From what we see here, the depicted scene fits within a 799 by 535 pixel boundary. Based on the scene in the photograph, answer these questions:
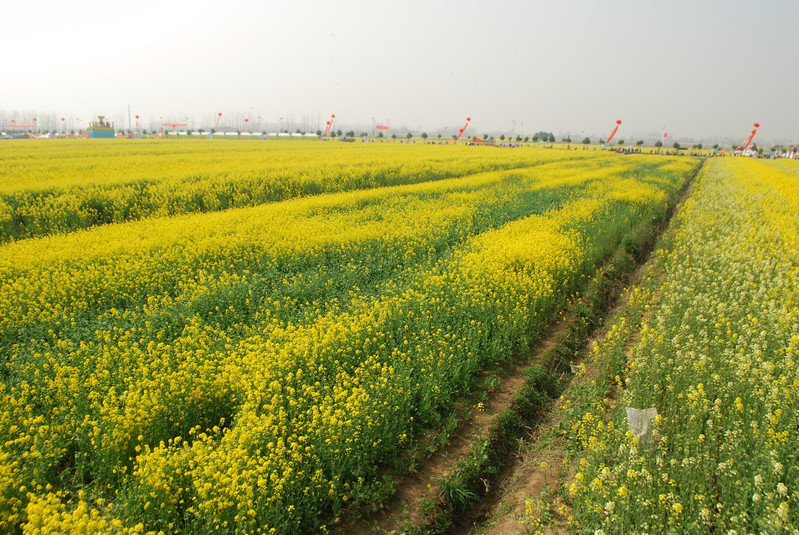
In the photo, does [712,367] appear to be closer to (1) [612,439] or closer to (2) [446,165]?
(1) [612,439]

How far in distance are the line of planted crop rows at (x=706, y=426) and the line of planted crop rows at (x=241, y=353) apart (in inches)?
69.2

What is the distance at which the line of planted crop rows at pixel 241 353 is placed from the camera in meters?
3.52

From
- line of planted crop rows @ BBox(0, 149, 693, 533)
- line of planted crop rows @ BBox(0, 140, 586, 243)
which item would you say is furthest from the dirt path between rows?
line of planted crop rows @ BBox(0, 140, 586, 243)

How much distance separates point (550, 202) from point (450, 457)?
43.9ft

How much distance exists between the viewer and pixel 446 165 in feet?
90.9

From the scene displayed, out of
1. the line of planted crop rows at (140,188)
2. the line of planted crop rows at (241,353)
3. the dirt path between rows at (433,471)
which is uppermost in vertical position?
the line of planted crop rows at (140,188)

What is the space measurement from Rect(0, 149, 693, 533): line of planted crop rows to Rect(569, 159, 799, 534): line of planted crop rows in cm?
176

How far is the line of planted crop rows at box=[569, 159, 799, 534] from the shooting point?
312cm

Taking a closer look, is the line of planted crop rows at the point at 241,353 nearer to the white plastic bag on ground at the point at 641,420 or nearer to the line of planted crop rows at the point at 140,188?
the white plastic bag on ground at the point at 641,420

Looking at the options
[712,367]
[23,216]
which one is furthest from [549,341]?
[23,216]

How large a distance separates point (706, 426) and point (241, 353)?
497cm

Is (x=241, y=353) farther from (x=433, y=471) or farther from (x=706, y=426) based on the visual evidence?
(x=706, y=426)

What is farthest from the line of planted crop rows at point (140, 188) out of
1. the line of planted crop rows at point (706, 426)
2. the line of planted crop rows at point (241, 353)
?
the line of planted crop rows at point (706, 426)

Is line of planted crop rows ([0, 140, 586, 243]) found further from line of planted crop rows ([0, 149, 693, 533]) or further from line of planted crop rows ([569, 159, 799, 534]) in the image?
line of planted crop rows ([569, 159, 799, 534])
